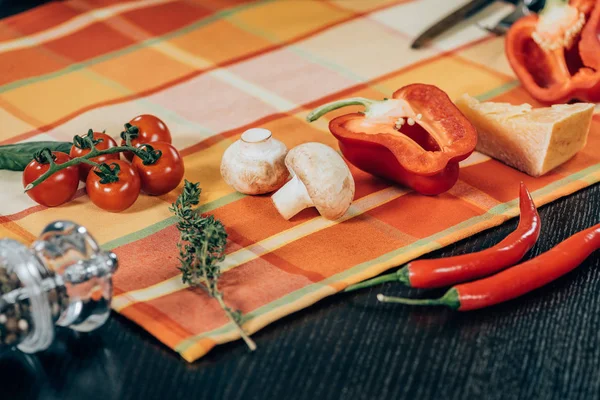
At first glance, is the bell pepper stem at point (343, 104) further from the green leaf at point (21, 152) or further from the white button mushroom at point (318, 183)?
the green leaf at point (21, 152)

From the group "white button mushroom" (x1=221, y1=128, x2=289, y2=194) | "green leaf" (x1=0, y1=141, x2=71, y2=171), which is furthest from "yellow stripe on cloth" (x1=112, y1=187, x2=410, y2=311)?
"green leaf" (x1=0, y1=141, x2=71, y2=171)

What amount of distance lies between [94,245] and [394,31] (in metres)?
1.39

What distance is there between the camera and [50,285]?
1.12m

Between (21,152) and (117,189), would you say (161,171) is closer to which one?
(117,189)

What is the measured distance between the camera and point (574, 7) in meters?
1.93

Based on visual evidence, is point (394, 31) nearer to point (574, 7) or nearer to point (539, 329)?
point (574, 7)

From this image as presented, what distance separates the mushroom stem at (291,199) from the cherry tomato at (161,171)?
20 centimetres

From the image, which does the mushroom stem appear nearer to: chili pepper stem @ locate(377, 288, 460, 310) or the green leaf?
chili pepper stem @ locate(377, 288, 460, 310)

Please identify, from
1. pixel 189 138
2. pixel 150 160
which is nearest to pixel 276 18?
pixel 189 138

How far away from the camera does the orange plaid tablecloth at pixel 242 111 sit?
1.37m

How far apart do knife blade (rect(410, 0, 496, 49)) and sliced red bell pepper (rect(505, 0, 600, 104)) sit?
272 mm

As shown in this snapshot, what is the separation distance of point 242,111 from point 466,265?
2.64ft

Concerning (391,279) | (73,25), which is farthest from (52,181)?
(73,25)

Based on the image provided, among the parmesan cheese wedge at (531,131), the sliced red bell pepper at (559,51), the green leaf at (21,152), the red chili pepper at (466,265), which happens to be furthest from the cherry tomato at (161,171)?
the sliced red bell pepper at (559,51)
